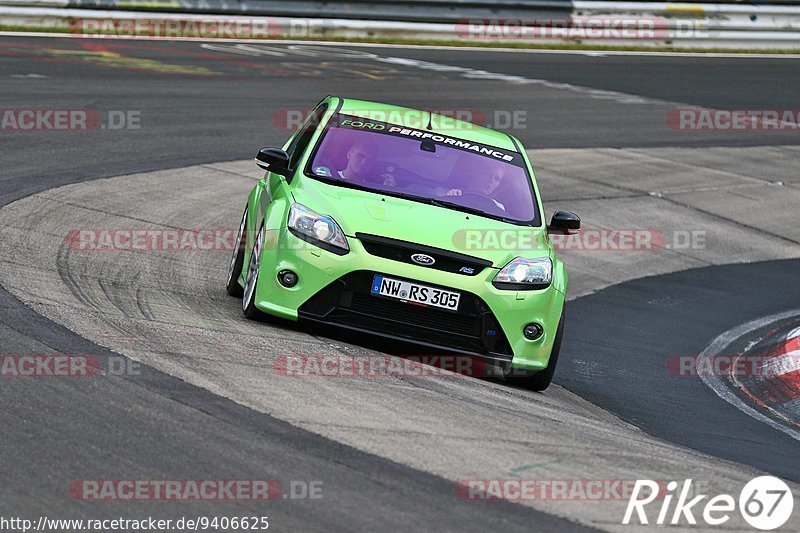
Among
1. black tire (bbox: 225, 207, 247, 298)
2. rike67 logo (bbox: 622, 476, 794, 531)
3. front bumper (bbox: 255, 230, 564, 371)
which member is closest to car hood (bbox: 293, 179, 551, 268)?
front bumper (bbox: 255, 230, 564, 371)

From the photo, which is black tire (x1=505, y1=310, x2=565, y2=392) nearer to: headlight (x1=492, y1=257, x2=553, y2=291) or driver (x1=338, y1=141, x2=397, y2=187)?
headlight (x1=492, y1=257, x2=553, y2=291)

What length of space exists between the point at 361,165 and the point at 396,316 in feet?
4.65

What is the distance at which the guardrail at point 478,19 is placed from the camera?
941 inches

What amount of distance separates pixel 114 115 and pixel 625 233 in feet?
21.7

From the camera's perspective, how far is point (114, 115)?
16.7 metres

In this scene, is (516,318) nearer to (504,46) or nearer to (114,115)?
(114,115)

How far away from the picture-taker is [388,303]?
8.02m

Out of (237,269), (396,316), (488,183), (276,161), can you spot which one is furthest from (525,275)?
(237,269)

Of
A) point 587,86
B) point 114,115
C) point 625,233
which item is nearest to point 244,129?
point 114,115

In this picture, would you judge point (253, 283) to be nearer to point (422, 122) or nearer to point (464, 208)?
point (464, 208)

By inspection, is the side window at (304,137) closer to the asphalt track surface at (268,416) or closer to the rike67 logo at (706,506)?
the asphalt track surface at (268,416)

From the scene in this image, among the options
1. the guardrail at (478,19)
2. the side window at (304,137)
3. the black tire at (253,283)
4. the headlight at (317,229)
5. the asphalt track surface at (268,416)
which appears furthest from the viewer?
the guardrail at (478,19)

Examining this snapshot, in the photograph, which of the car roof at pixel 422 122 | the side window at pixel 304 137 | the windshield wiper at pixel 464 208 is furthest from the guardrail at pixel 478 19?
the windshield wiper at pixel 464 208

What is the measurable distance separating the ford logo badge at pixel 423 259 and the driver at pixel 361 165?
97cm
